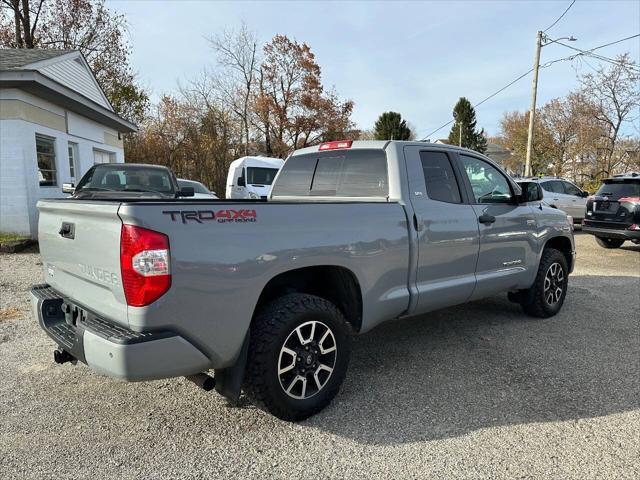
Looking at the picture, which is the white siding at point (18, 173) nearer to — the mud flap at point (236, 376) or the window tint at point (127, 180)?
the window tint at point (127, 180)

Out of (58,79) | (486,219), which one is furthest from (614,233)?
(58,79)

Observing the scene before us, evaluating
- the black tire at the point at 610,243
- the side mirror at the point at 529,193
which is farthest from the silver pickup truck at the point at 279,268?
the black tire at the point at 610,243

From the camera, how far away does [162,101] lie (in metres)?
27.3

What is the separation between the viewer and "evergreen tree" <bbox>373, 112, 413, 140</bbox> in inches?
1871

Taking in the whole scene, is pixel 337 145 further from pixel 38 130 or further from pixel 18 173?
pixel 38 130

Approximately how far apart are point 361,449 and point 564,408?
155 cm

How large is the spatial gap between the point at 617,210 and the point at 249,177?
40.9 ft

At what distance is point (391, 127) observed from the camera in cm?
4769

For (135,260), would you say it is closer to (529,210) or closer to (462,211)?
(462,211)

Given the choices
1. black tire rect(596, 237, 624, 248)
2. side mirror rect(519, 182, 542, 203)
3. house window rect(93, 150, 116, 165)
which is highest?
house window rect(93, 150, 116, 165)

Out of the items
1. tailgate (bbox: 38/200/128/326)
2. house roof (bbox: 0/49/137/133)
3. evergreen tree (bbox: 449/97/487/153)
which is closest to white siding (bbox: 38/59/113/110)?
house roof (bbox: 0/49/137/133)

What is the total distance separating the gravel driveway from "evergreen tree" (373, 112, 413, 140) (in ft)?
148

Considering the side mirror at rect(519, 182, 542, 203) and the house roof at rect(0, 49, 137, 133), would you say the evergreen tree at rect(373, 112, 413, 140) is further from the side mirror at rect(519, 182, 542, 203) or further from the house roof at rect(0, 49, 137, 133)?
the side mirror at rect(519, 182, 542, 203)

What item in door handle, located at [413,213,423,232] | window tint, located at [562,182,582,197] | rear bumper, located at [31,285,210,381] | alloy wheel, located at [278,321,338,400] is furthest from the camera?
window tint, located at [562,182,582,197]
